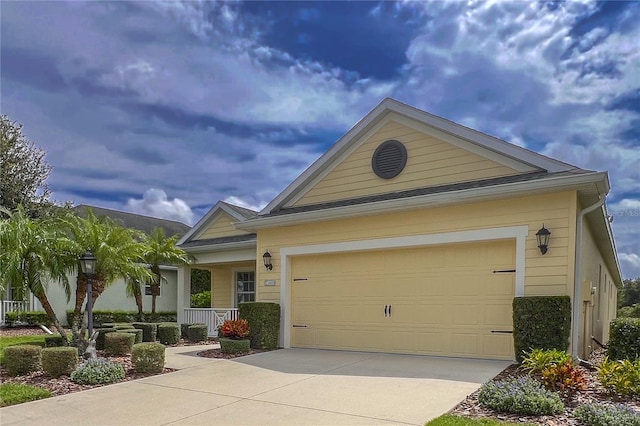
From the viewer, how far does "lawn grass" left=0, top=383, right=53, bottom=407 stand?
20.3ft

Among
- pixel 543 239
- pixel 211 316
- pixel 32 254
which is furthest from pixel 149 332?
pixel 543 239

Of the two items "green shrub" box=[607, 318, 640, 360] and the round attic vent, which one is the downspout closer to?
"green shrub" box=[607, 318, 640, 360]

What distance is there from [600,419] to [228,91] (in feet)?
29.4

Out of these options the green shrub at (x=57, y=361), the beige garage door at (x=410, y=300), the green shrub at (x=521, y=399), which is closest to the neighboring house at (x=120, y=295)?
the beige garage door at (x=410, y=300)

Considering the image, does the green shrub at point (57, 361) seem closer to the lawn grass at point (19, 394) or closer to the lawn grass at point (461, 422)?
the lawn grass at point (19, 394)

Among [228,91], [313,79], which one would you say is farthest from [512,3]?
[228,91]

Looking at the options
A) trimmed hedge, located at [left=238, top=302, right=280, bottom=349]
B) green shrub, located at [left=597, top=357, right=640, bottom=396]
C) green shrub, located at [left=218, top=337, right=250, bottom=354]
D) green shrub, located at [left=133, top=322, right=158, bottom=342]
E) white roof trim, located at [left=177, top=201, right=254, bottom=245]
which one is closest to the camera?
green shrub, located at [left=597, top=357, right=640, bottom=396]

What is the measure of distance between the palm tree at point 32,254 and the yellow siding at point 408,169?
18.5 ft

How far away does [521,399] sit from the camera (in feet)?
16.9

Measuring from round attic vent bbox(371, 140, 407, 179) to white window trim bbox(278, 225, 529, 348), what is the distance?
5.53ft

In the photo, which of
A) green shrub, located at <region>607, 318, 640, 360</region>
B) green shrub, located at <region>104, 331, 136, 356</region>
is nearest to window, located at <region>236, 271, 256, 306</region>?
green shrub, located at <region>104, 331, 136, 356</region>

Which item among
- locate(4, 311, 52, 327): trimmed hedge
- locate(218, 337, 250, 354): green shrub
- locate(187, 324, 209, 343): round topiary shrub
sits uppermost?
locate(218, 337, 250, 354): green shrub

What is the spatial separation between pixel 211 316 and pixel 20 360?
727cm

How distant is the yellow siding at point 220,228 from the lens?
1641cm
